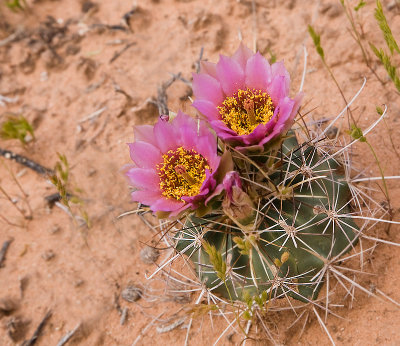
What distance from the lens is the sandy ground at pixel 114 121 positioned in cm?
190

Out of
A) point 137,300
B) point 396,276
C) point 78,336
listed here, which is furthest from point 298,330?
point 78,336

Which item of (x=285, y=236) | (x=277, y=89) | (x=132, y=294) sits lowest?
(x=132, y=294)

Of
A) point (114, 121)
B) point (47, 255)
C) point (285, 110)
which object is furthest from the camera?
point (114, 121)

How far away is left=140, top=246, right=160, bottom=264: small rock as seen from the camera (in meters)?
2.04

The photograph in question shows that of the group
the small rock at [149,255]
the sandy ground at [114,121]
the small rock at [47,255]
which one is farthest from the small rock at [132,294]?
the small rock at [47,255]

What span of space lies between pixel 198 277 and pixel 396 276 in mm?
689

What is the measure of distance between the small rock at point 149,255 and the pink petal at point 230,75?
34.5 inches

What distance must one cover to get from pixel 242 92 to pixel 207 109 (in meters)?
0.15

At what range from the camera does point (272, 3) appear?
9.36 feet

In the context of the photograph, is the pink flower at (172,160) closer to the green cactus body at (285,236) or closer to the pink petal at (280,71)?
the green cactus body at (285,236)

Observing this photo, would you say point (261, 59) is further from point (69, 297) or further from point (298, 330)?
point (69, 297)

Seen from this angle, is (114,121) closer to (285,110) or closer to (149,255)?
(149,255)

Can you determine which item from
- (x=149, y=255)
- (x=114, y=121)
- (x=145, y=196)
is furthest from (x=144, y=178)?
(x=114, y=121)

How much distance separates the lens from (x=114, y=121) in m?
2.68
